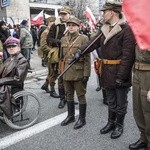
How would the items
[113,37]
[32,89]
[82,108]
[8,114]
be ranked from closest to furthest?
[113,37]
[8,114]
[82,108]
[32,89]

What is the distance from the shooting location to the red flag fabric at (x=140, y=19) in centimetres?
270

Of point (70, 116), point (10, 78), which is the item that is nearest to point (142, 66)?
point (70, 116)

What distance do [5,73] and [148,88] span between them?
7.68ft

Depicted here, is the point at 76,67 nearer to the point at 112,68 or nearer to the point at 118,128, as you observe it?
the point at 112,68

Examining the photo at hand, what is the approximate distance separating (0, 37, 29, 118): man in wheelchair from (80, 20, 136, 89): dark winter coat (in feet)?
4.14

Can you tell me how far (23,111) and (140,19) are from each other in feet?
10.6

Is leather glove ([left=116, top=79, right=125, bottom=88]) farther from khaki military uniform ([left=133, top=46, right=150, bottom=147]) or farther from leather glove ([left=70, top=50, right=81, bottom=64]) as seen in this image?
leather glove ([left=70, top=50, right=81, bottom=64])

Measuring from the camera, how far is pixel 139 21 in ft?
9.01

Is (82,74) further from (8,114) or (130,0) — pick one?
(130,0)

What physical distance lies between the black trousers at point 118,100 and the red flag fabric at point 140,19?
1870 millimetres

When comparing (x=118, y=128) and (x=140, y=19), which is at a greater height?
(x=140, y=19)

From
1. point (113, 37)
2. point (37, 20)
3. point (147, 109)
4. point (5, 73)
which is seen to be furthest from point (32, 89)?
point (37, 20)

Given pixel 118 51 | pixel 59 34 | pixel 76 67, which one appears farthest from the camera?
pixel 59 34

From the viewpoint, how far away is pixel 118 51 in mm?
4480
